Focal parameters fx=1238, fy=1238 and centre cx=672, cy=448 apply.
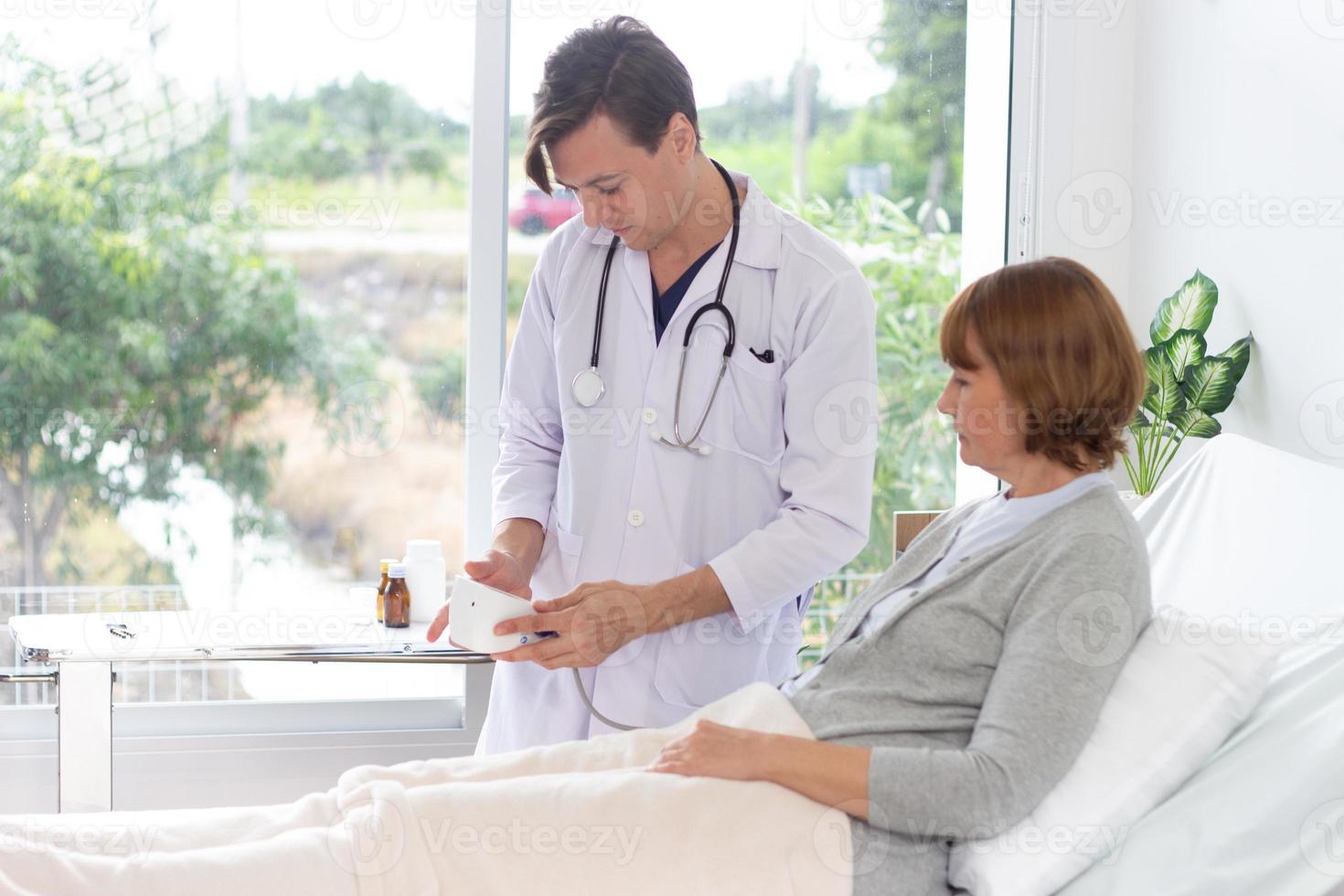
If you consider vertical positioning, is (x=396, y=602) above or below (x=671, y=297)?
below

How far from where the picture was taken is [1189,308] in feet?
7.20

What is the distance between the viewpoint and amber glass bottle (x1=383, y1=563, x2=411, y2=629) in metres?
2.32

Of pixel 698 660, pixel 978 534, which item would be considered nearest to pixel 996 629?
pixel 978 534

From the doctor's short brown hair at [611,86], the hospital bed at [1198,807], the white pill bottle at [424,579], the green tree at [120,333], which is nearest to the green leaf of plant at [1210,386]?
the hospital bed at [1198,807]

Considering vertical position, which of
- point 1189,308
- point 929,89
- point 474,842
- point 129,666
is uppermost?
point 929,89

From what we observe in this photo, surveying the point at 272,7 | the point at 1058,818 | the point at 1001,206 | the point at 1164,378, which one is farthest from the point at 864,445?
the point at 272,7

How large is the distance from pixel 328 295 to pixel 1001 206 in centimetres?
146

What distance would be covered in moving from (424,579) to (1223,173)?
5.48 ft

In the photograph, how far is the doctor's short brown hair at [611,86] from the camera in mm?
1618

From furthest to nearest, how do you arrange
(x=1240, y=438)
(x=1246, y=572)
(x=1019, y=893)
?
(x=1240, y=438), (x=1246, y=572), (x=1019, y=893)

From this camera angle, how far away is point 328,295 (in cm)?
259

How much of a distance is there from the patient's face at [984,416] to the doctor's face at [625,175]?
0.49m

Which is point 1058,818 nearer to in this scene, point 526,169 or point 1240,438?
point 1240,438

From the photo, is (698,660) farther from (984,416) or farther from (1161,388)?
(1161,388)
